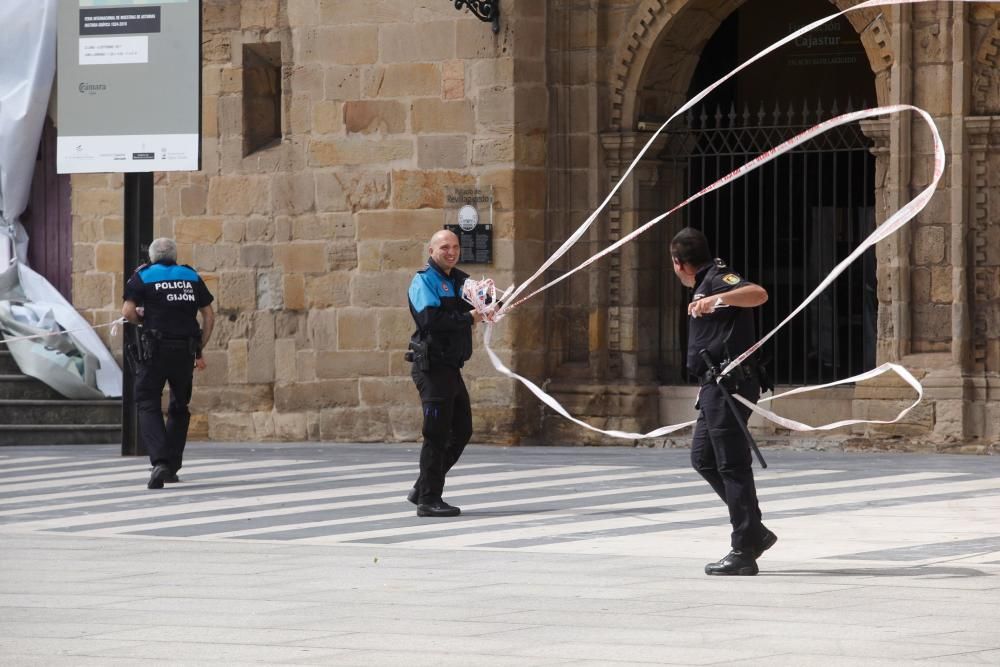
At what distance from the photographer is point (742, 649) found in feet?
22.1

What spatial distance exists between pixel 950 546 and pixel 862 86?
10147 millimetres

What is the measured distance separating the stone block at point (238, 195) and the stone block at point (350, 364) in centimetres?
167

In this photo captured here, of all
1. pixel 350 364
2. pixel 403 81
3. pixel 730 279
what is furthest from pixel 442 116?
pixel 730 279

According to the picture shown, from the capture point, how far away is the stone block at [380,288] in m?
17.8

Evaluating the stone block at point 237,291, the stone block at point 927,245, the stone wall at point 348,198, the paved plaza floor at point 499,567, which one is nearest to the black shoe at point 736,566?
the paved plaza floor at point 499,567

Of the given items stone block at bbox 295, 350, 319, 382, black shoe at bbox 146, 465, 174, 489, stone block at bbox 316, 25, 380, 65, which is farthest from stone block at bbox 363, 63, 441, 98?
black shoe at bbox 146, 465, 174, 489

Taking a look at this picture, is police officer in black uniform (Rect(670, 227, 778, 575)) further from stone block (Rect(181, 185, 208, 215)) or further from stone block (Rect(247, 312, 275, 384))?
stone block (Rect(181, 185, 208, 215))

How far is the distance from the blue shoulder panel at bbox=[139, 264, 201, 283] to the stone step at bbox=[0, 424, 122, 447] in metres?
4.74

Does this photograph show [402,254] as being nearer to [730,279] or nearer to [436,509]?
[436,509]

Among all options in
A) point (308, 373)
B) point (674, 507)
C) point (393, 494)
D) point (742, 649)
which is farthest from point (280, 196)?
point (742, 649)

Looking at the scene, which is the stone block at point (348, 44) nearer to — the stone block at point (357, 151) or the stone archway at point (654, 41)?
the stone block at point (357, 151)

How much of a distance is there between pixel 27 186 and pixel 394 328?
476 cm

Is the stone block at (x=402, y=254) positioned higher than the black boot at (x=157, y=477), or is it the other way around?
the stone block at (x=402, y=254)

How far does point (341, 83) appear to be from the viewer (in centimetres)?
1803
